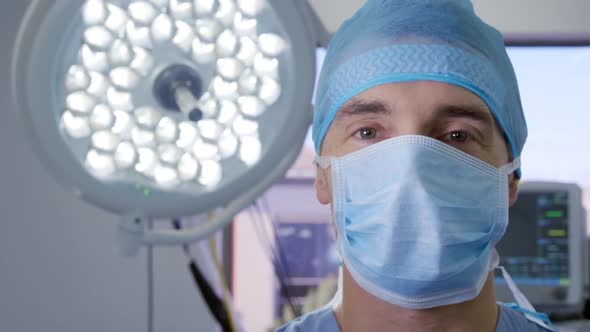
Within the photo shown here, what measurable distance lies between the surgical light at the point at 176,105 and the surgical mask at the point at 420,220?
24cm

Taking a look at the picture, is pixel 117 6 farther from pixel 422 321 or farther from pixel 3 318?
pixel 3 318

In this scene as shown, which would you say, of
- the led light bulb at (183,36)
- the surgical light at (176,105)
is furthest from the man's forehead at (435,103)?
the led light bulb at (183,36)

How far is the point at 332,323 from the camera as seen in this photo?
1.12 metres

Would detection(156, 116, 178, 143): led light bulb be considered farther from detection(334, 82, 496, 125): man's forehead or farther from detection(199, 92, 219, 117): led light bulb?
detection(334, 82, 496, 125): man's forehead

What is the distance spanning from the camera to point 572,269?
197cm

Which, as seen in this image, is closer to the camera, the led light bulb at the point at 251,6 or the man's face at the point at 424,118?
the led light bulb at the point at 251,6

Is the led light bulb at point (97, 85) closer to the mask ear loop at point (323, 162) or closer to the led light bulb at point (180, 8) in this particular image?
Result: the led light bulb at point (180, 8)

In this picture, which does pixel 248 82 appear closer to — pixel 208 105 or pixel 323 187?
pixel 208 105

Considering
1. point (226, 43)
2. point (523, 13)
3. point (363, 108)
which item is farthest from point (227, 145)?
point (523, 13)

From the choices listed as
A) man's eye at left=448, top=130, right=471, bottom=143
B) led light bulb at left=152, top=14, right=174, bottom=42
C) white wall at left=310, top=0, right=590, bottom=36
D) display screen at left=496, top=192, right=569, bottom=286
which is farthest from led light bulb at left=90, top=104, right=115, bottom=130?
display screen at left=496, top=192, right=569, bottom=286

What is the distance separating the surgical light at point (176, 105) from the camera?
0.64 meters

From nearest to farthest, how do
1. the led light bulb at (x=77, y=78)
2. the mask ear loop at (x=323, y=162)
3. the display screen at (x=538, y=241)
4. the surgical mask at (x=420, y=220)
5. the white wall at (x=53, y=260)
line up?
the led light bulb at (x=77, y=78) → the surgical mask at (x=420, y=220) → the mask ear loop at (x=323, y=162) → the white wall at (x=53, y=260) → the display screen at (x=538, y=241)

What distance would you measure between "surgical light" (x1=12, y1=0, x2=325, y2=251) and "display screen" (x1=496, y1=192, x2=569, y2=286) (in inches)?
59.5

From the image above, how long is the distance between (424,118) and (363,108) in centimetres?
11
